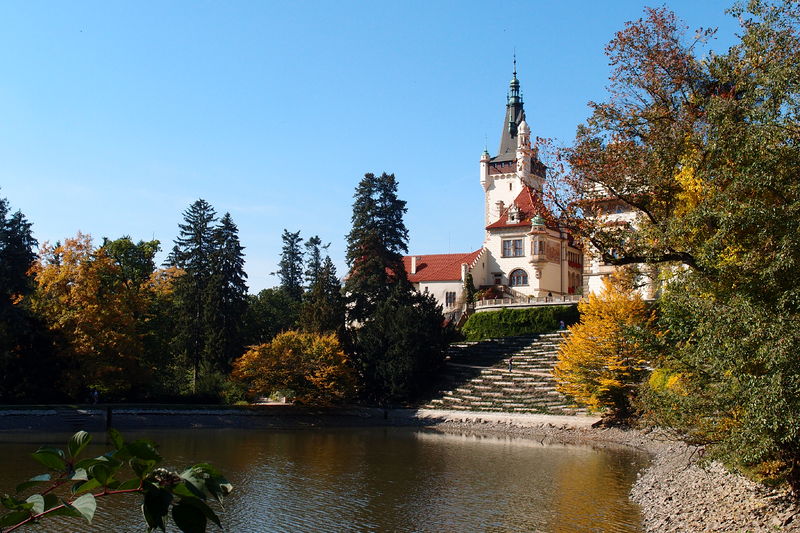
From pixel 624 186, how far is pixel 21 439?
89.2ft

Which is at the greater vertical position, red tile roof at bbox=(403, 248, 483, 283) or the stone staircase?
red tile roof at bbox=(403, 248, 483, 283)

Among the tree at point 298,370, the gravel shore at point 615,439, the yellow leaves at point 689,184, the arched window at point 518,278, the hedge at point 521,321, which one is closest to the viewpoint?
the yellow leaves at point 689,184

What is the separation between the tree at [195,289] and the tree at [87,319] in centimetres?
562

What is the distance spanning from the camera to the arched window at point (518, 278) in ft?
212

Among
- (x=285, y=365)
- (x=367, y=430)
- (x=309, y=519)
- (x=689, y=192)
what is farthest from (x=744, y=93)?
(x=285, y=365)

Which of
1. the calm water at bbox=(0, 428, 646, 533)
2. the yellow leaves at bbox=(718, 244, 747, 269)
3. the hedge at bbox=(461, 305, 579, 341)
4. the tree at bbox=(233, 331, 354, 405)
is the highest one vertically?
the yellow leaves at bbox=(718, 244, 747, 269)

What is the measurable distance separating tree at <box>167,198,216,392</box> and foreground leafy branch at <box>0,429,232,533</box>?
141 feet

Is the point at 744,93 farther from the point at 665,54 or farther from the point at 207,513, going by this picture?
the point at 207,513

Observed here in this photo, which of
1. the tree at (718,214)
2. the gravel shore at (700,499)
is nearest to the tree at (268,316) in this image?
the gravel shore at (700,499)

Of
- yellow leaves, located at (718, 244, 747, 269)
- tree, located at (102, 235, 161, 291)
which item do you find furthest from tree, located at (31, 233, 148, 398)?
yellow leaves, located at (718, 244, 747, 269)

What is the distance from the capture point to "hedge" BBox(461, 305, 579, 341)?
56219 mm

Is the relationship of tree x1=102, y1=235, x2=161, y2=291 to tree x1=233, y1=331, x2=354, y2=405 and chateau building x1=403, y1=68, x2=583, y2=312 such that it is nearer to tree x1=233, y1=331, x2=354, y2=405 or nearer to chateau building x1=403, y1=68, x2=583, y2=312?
tree x1=233, y1=331, x2=354, y2=405

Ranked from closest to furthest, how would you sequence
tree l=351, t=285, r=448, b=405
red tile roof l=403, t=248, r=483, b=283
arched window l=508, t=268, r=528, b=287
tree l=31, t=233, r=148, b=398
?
tree l=31, t=233, r=148, b=398
tree l=351, t=285, r=448, b=405
arched window l=508, t=268, r=528, b=287
red tile roof l=403, t=248, r=483, b=283

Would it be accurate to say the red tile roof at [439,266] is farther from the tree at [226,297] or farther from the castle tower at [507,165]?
the tree at [226,297]
